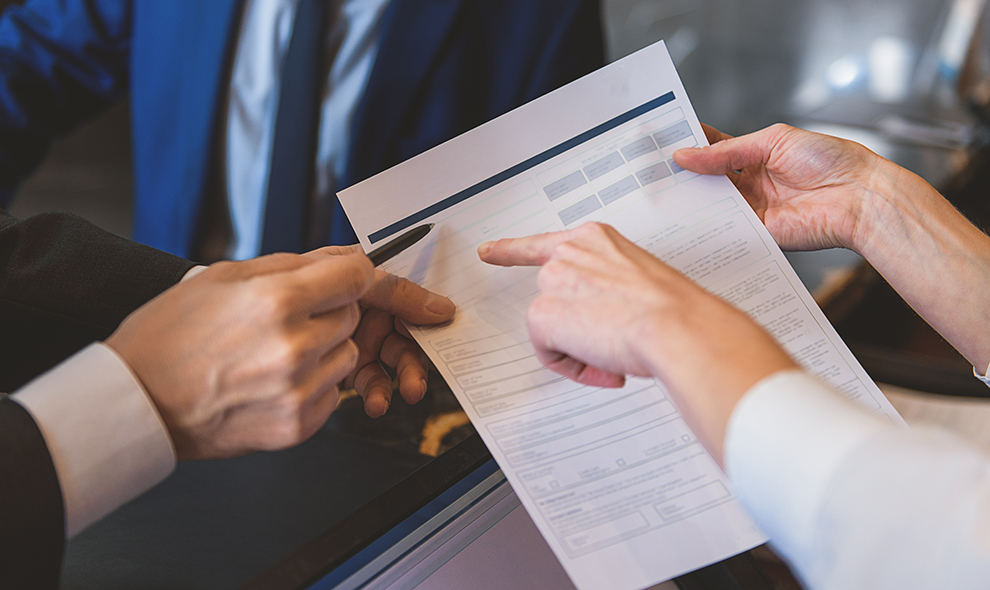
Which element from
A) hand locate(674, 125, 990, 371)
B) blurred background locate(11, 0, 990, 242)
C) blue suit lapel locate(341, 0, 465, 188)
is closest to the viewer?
hand locate(674, 125, 990, 371)

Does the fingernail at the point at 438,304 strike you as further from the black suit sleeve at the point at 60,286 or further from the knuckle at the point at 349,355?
the black suit sleeve at the point at 60,286

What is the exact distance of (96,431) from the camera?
1.39ft

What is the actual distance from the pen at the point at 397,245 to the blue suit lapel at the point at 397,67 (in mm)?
656

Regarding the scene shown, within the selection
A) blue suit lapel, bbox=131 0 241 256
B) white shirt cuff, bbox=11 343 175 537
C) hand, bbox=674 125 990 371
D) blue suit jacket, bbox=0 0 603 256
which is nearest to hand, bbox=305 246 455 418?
white shirt cuff, bbox=11 343 175 537

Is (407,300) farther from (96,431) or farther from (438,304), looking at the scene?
(96,431)

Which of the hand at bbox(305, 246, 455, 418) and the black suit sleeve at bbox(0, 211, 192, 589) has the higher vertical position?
the black suit sleeve at bbox(0, 211, 192, 589)

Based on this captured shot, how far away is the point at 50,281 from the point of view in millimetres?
626

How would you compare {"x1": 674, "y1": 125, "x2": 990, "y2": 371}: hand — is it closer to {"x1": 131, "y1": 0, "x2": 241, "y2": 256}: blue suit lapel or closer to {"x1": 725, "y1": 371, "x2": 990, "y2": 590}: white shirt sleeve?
{"x1": 725, "y1": 371, "x2": 990, "y2": 590}: white shirt sleeve

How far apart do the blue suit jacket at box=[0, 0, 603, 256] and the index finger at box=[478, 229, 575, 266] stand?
0.69 metres

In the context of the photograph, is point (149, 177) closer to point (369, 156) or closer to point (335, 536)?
point (369, 156)

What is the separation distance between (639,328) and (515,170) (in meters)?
0.24

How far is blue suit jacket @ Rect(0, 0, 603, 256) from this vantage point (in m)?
1.18

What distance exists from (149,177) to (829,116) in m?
2.15

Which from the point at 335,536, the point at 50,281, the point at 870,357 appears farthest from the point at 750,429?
the point at 870,357
